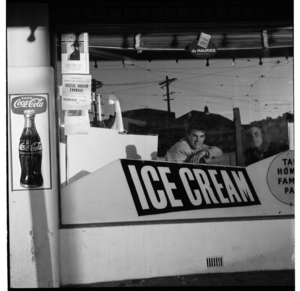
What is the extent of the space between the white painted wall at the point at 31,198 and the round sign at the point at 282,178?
286cm

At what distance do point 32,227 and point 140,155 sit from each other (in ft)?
5.31

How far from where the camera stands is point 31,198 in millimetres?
4645

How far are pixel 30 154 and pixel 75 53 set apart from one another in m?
1.41

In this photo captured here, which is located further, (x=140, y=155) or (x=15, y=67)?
(x=140, y=155)

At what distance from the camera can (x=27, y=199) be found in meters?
4.64

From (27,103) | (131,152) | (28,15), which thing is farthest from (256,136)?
(28,15)

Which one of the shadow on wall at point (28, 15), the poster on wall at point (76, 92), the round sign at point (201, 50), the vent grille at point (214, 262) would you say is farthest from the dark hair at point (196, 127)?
the shadow on wall at point (28, 15)

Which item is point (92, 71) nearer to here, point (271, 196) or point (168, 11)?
point (168, 11)

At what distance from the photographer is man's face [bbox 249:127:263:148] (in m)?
5.06

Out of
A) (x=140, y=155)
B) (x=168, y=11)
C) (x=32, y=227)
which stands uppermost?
(x=168, y=11)

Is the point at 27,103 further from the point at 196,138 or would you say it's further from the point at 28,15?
the point at 196,138

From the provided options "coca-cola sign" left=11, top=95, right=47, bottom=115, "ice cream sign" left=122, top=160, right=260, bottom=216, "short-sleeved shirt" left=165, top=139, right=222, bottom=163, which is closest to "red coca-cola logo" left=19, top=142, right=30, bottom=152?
"coca-cola sign" left=11, top=95, right=47, bottom=115

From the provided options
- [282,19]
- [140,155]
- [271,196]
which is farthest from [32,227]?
[282,19]

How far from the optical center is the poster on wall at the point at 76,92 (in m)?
4.83
